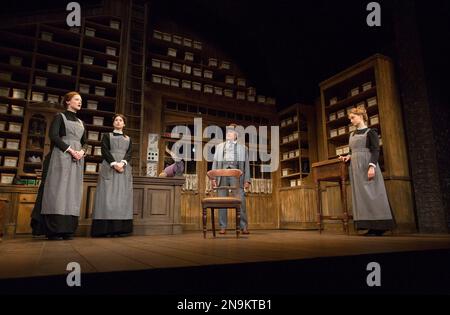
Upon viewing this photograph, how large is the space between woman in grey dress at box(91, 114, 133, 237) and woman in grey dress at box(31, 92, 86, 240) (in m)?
0.35

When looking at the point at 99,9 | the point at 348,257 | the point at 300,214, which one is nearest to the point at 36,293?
the point at 348,257

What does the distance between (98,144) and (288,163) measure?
408cm

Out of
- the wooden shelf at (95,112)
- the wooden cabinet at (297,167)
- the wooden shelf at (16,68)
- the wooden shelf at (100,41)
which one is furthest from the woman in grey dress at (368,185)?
the wooden shelf at (16,68)

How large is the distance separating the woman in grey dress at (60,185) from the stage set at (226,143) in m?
0.01

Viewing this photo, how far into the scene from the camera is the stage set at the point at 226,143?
1.69 meters

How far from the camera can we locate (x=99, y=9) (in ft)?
19.4

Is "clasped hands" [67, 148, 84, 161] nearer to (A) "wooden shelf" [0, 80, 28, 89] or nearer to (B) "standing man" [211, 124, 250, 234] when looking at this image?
(B) "standing man" [211, 124, 250, 234]

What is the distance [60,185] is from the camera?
9.77 feet

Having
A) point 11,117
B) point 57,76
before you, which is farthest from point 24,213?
point 57,76

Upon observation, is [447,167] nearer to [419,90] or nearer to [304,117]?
[419,90]

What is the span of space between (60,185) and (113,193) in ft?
2.03

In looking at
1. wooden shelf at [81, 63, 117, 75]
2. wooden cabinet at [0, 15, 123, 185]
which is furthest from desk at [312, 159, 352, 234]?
wooden shelf at [81, 63, 117, 75]

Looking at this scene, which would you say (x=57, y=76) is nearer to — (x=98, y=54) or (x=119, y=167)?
(x=98, y=54)

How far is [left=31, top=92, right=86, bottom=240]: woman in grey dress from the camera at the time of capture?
2936 millimetres
